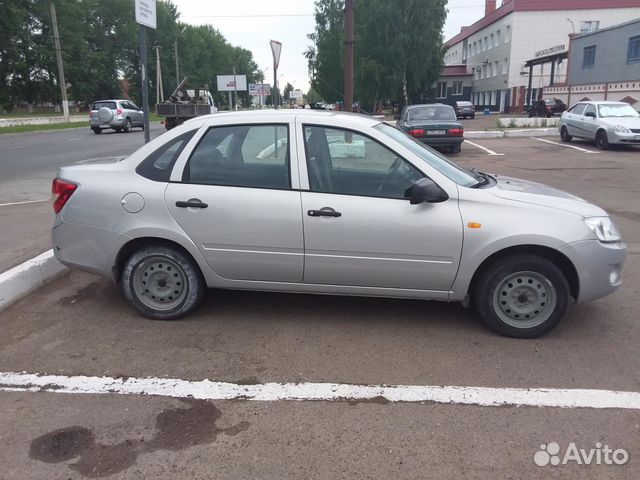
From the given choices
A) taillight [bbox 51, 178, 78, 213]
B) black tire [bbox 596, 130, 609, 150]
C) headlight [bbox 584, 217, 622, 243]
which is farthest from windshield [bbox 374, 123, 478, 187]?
black tire [bbox 596, 130, 609, 150]

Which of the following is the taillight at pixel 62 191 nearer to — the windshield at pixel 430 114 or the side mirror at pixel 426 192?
the side mirror at pixel 426 192

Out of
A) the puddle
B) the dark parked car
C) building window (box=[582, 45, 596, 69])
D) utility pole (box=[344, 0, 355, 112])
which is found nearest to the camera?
the puddle

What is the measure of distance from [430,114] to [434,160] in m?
13.2

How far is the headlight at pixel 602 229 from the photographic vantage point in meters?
3.94

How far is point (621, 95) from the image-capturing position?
99.2 ft

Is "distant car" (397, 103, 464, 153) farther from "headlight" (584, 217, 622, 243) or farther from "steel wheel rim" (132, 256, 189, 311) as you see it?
"steel wheel rim" (132, 256, 189, 311)

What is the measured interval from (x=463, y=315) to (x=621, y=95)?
31.4 metres

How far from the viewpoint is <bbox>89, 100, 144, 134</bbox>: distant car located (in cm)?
2888

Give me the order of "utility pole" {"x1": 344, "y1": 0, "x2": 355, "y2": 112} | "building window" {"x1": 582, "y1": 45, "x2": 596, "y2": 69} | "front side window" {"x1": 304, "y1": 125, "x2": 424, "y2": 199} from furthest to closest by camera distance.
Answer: "building window" {"x1": 582, "y1": 45, "x2": 596, "y2": 69} → "utility pole" {"x1": 344, "y1": 0, "x2": 355, "y2": 112} → "front side window" {"x1": 304, "y1": 125, "x2": 424, "y2": 199}

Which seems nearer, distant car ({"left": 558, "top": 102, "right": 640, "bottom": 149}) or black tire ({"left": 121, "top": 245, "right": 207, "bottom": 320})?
black tire ({"left": 121, "top": 245, "right": 207, "bottom": 320})

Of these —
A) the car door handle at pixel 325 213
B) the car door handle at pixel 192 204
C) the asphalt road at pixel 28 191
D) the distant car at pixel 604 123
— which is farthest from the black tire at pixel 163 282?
the distant car at pixel 604 123

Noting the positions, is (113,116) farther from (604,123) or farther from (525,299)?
(525,299)

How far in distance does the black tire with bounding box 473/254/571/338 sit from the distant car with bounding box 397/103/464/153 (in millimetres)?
12282

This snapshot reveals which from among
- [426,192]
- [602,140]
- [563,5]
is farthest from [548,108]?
[426,192]
